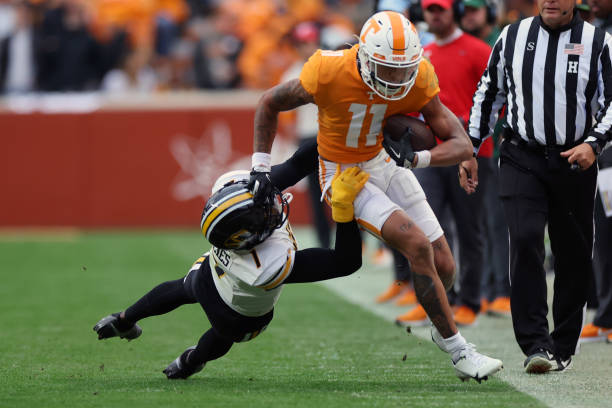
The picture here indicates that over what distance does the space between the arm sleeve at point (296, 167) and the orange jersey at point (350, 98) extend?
33cm

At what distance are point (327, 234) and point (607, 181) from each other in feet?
14.1

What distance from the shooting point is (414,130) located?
5.00m

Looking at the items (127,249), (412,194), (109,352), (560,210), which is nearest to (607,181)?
(560,210)

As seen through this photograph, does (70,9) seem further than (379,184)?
Yes

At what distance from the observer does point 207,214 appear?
4.82 metres

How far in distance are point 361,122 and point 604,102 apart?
3.79 ft

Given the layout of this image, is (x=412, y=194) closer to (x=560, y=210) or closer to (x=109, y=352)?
(x=560, y=210)

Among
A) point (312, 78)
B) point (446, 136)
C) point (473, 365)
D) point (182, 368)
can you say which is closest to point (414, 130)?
point (446, 136)

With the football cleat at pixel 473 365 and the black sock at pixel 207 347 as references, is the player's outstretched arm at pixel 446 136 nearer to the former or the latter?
the football cleat at pixel 473 365

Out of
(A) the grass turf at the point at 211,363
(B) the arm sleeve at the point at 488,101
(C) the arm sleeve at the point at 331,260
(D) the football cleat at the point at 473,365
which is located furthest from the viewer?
(B) the arm sleeve at the point at 488,101

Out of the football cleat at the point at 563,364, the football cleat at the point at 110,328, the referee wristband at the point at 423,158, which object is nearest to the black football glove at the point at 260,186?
the referee wristband at the point at 423,158

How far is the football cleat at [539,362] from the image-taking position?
5.10 metres

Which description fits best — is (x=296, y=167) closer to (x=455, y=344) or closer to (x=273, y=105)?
(x=273, y=105)

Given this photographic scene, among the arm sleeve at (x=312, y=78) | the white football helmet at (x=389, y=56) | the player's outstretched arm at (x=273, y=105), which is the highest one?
the white football helmet at (x=389, y=56)
